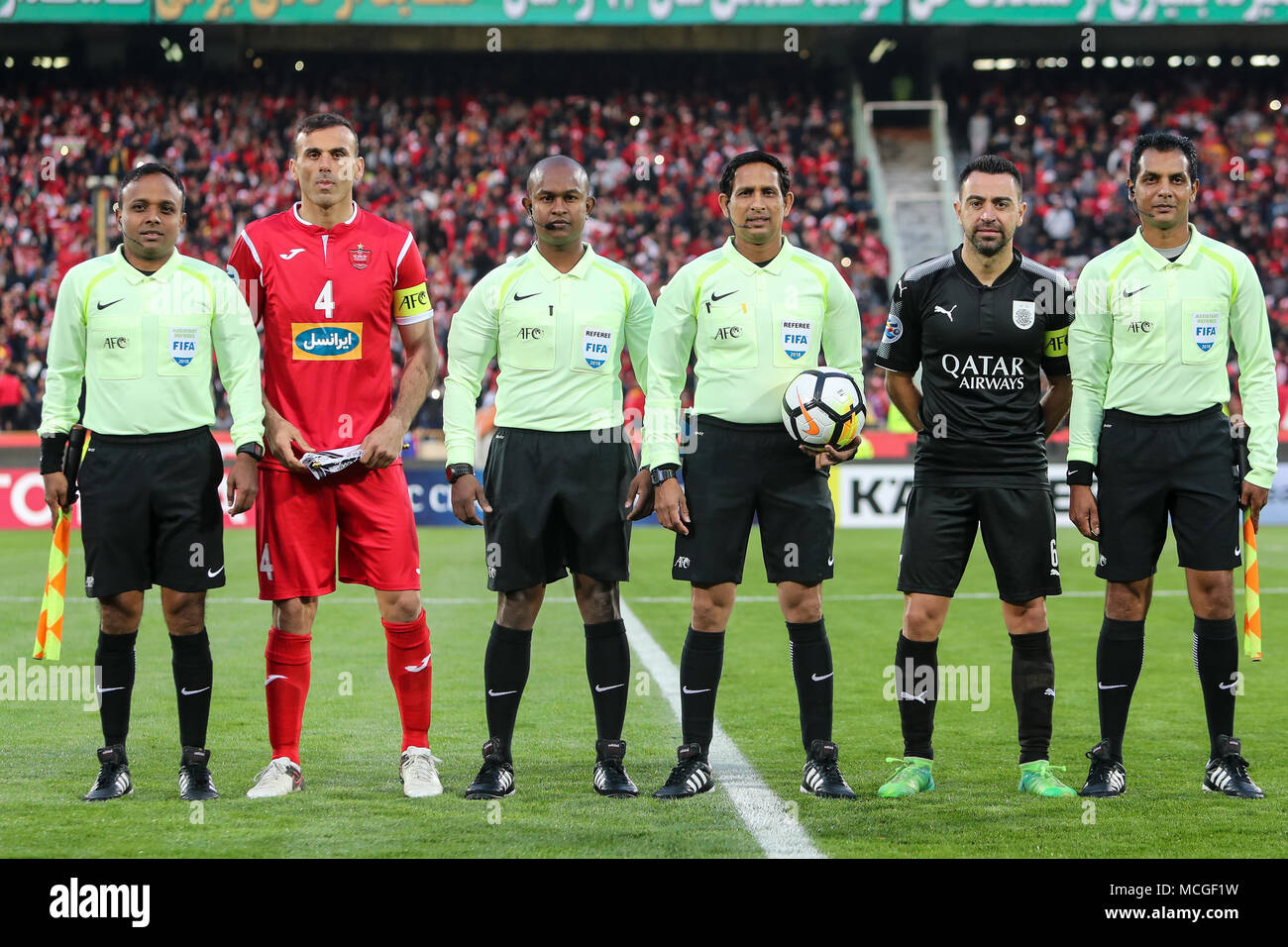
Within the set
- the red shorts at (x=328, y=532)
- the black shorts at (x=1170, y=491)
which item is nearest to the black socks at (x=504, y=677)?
the red shorts at (x=328, y=532)

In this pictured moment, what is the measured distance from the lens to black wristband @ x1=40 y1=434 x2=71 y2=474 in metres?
5.15

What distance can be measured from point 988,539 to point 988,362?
64cm

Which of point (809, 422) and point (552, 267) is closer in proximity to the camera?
point (809, 422)

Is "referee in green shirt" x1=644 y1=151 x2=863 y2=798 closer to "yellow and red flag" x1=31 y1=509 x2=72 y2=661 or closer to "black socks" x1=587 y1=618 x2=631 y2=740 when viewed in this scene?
"black socks" x1=587 y1=618 x2=631 y2=740

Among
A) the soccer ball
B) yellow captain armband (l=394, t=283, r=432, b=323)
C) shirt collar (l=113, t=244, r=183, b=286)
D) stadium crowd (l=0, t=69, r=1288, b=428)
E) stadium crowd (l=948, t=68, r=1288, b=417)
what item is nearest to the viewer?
the soccer ball

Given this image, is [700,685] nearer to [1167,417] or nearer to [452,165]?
[1167,417]

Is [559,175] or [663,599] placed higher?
[559,175]

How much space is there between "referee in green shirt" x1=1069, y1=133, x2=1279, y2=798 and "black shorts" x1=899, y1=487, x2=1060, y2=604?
0.65 feet

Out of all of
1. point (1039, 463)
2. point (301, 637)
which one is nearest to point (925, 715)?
point (1039, 463)

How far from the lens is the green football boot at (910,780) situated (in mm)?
5125

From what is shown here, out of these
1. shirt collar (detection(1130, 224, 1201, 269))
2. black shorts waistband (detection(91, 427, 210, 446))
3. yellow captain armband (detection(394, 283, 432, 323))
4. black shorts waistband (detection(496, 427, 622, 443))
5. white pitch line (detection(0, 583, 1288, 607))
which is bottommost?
white pitch line (detection(0, 583, 1288, 607))

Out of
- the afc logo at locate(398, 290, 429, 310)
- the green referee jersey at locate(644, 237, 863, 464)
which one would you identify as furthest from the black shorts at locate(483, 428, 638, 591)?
the afc logo at locate(398, 290, 429, 310)

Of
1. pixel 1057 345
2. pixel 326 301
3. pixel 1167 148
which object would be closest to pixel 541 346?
pixel 326 301

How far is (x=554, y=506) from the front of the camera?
17.3 ft
